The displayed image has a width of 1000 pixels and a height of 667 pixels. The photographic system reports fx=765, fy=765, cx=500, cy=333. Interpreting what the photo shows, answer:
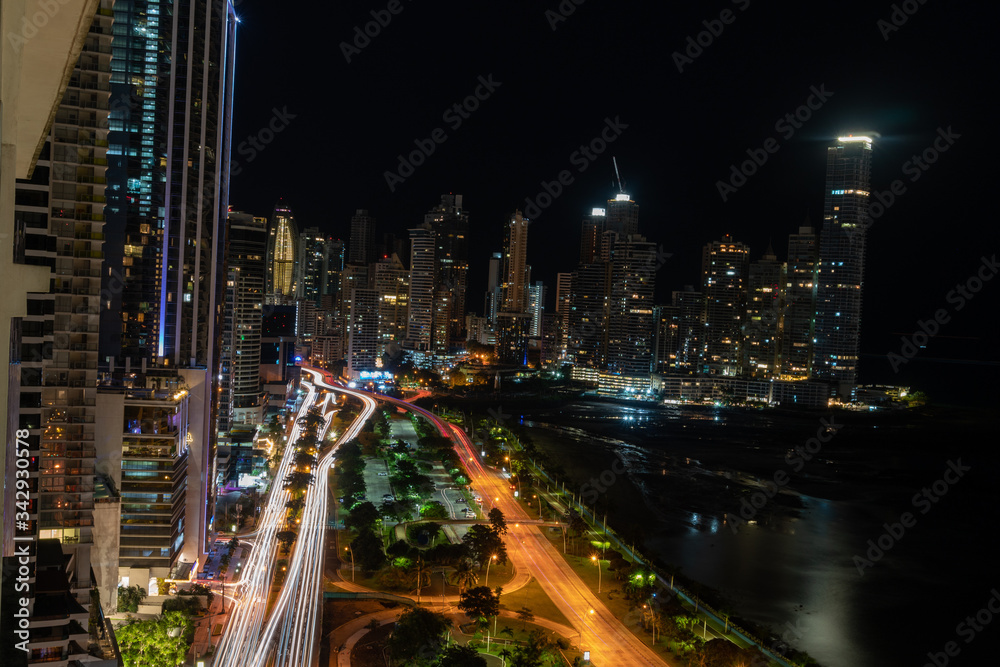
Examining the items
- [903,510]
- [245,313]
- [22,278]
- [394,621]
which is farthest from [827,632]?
[245,313]

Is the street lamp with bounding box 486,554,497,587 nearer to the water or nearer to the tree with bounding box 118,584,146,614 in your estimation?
the water

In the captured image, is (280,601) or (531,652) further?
(280,601)

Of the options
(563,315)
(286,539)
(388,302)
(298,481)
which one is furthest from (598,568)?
(563,315)

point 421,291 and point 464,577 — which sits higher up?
point 421,291

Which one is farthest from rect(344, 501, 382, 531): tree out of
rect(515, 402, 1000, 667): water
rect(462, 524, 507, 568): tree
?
rect(515, 402, 1000, 667): water

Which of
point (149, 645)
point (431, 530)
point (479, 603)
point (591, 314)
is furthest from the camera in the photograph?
point (591, 314)

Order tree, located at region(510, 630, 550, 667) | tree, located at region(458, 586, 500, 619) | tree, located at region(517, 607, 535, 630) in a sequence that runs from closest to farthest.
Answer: tree, located at region(510, 630, 550, 667)
tree, located at region(458, 586, 500, 619)
tree, located at region(517, 607, 535, 630)

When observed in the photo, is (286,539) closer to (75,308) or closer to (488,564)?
(488,564)
